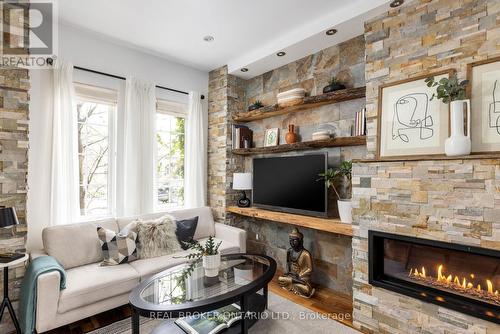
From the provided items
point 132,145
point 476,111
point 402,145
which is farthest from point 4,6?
point 476,111

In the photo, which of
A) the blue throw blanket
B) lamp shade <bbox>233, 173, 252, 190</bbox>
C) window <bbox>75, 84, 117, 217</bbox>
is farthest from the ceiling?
the blue throw blanket

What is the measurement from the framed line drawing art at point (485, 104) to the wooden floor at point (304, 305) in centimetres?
181

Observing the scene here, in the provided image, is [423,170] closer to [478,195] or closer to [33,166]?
[478,195]

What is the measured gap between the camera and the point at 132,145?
3.26m

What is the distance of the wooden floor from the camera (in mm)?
2254

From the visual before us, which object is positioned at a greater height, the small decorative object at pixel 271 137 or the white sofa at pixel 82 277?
the small decorative object at pixel 271 137

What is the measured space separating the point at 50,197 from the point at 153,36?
2.11 m

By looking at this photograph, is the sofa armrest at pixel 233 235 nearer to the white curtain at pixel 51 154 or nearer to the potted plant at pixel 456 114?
the white curtain at pixel 51 154

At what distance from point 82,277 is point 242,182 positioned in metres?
2.09

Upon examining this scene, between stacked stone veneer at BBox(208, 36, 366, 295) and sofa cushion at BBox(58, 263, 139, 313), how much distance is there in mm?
1649

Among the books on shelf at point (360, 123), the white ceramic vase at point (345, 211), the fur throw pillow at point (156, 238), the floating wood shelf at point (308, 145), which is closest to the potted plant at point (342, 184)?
the white ceramic vase at point (345, 211)

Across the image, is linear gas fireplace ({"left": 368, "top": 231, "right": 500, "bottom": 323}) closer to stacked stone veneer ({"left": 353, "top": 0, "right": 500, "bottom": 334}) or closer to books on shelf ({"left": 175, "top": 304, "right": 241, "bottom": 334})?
stacked stone veneer ({"left": 353, "top": 0, "right": 500, "bottom": 334})

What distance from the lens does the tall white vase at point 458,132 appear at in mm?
1728

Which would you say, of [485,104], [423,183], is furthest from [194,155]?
[485,104]
